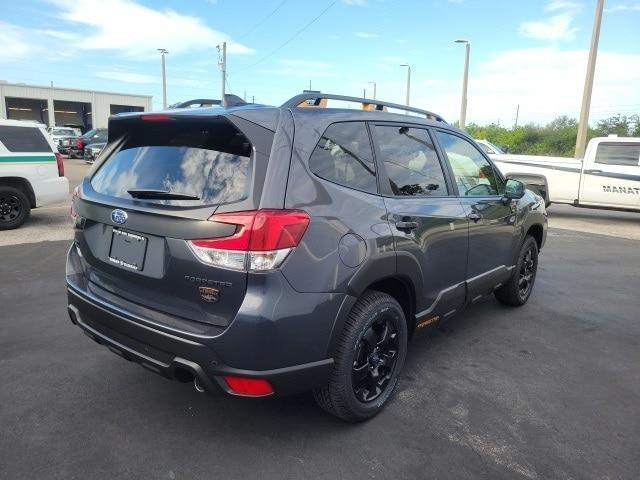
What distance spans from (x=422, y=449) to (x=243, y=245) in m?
1.47

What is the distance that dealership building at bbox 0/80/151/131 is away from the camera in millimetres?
50562

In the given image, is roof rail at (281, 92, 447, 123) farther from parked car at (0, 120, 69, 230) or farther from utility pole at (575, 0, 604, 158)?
utility pole at (575, 0, 604, 158)

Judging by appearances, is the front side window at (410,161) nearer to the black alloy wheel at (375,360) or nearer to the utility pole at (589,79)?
the black alloy wheel at (375,360)

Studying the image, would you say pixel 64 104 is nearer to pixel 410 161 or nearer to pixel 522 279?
pixel 522 279

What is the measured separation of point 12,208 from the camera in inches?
339

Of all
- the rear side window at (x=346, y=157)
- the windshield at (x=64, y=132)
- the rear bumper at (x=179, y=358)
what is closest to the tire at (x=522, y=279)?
the rear side window at (x=346, y=157)

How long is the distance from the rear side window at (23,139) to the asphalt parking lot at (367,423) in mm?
4721

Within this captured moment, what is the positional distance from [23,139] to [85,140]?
19.2 m

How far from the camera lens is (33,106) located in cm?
5738

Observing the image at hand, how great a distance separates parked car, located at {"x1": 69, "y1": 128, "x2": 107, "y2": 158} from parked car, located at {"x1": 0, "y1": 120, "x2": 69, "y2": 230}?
55.0ft

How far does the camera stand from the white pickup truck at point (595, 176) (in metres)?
11.5

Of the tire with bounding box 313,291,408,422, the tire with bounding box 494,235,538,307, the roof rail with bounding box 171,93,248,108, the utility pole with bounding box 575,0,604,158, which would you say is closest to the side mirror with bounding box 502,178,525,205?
the tire with bounding box 494,235,538,307

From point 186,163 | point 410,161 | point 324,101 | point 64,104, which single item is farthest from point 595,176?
point 64,104

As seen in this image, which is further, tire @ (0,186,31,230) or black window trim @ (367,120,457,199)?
tire @ (0,186,31,230)
